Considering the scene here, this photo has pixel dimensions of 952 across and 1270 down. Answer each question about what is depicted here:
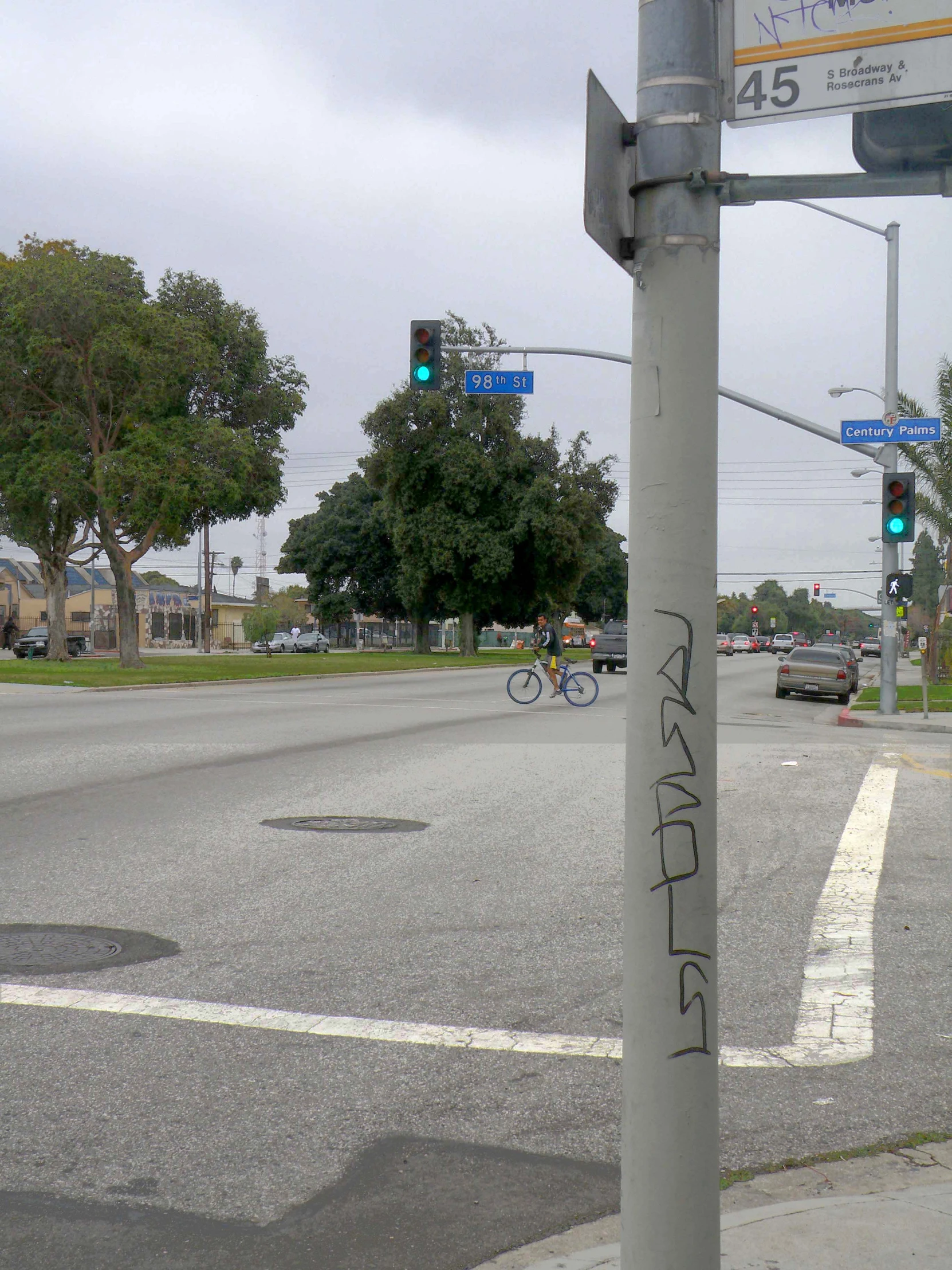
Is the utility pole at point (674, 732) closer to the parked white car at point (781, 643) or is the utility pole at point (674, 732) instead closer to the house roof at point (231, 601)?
the parked white car at point (781, 643)

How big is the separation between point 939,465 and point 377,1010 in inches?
1304

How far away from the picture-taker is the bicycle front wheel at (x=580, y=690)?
25188mm

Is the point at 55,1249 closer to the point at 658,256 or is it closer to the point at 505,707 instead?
the point at 658,256

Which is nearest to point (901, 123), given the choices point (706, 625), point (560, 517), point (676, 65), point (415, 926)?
point (676, 65)

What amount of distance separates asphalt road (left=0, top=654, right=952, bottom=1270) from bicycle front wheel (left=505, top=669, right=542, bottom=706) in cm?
1284

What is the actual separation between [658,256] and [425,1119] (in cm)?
292

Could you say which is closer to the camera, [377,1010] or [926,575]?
[377,1010]

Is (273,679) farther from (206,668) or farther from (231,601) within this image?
(231,601)

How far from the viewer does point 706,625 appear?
9.23 feet

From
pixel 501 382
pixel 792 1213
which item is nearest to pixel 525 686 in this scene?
pixel 501 382

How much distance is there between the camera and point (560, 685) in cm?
2544

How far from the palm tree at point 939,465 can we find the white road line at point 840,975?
26.8 meters

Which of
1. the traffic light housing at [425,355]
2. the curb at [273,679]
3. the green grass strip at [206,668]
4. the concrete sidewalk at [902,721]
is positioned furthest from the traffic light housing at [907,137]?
the green grass strip at [206,668]

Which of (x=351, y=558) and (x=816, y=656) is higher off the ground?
(x=351, y=558)
